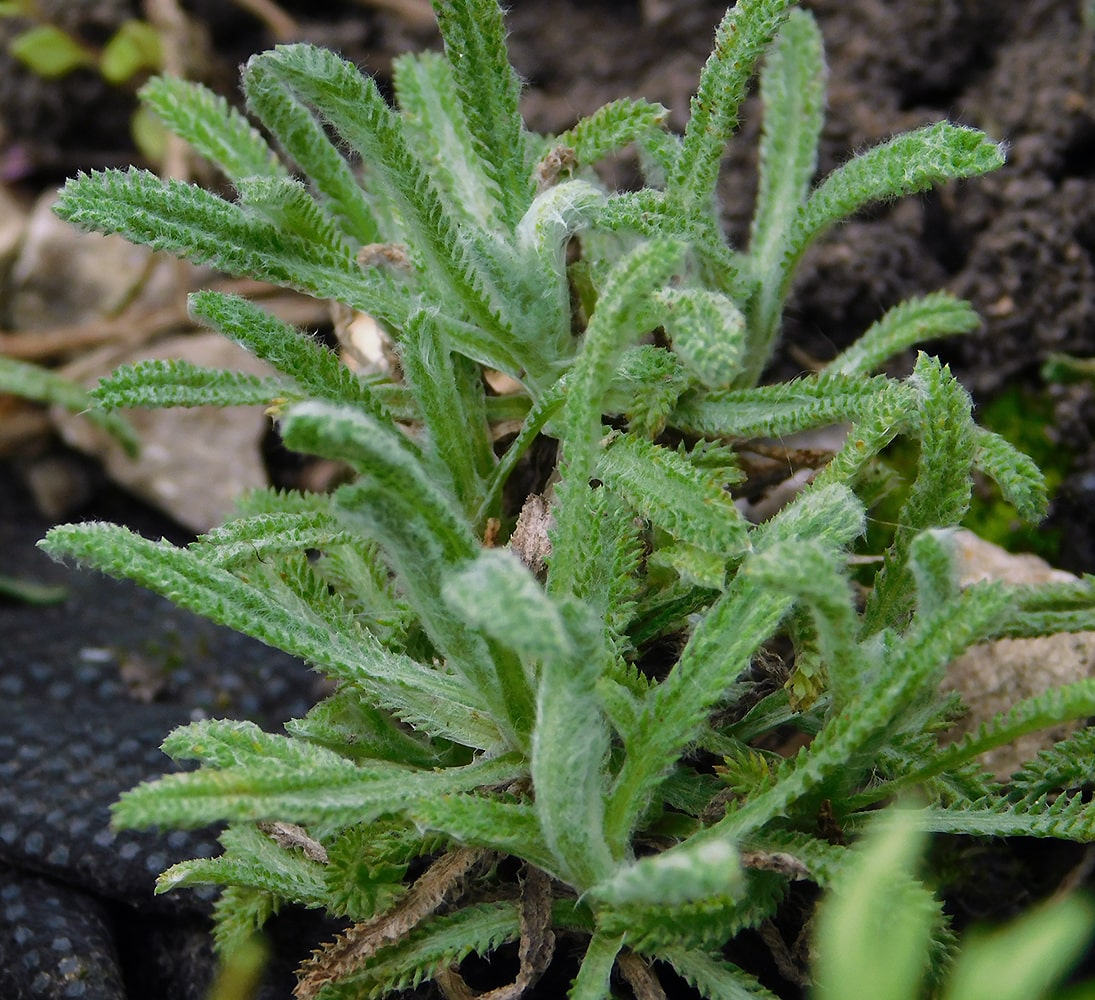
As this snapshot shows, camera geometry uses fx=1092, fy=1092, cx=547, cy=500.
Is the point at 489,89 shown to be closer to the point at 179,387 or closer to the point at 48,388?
the point at 179,387

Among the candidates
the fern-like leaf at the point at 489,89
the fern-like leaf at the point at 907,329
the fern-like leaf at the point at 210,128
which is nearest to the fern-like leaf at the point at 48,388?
the fern-like leaf at the point at 210,128

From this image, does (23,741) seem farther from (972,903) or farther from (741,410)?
(972,903)

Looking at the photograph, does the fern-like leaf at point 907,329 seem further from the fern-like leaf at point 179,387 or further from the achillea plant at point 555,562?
the fern-like leaf at point 179,387

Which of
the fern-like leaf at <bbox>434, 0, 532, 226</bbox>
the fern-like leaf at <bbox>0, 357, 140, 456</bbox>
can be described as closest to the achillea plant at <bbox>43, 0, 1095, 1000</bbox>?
the fern-like leaf at <bbox>434, 0, 532, 226</bbox>

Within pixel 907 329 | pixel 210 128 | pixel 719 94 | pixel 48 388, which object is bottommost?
pixel 907 329

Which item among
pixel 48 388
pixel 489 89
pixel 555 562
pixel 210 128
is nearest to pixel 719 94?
pixel 489 89

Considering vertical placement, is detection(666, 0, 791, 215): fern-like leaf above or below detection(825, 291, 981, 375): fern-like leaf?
above

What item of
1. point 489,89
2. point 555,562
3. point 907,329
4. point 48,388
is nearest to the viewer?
point 555,562

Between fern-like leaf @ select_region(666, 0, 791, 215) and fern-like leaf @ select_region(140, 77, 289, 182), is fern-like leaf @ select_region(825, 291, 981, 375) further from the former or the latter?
fern-like leaf @ select_region(140, 77, 289, 182)
